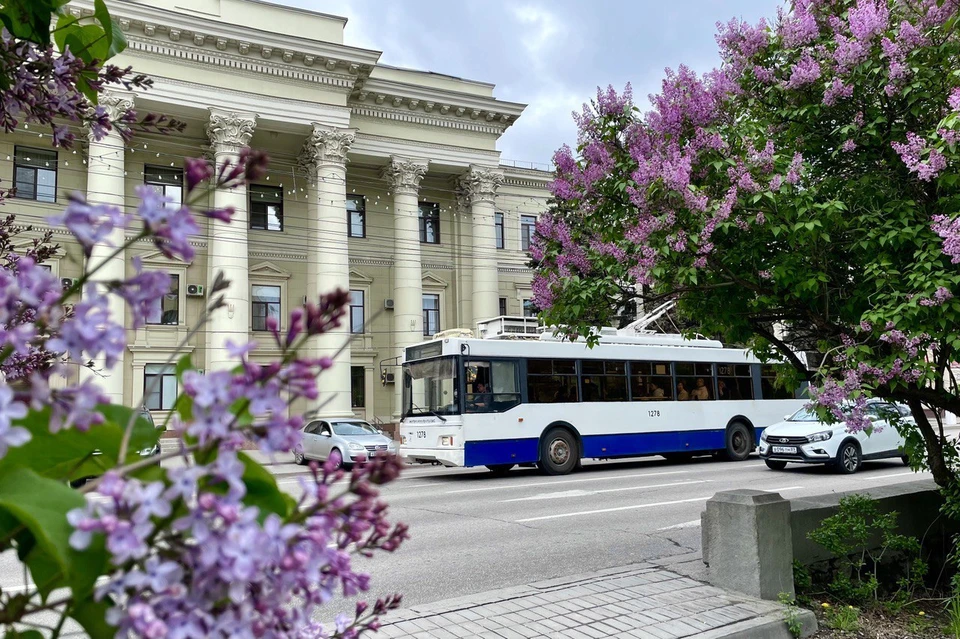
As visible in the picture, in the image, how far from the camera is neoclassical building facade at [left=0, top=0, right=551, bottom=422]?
1064 inches

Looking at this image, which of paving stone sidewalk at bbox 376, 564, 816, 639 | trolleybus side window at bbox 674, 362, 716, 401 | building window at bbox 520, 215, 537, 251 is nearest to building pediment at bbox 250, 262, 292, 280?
building window at bbox 520, 215, 537, 251

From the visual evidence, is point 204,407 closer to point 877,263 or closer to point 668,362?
point 877,263

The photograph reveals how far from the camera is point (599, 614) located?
5445 millimetres

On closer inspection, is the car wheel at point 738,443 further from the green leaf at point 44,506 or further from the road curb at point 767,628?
the green leaf at point 44,506

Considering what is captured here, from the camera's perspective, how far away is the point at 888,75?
532 centimetres

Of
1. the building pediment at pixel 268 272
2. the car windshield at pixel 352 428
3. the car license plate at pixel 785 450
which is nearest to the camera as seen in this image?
the car license plate at pixel 785 450

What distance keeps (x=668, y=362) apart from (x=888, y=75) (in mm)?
15382

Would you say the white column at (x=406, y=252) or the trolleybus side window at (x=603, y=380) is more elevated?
the white column at (x=406, y=252)

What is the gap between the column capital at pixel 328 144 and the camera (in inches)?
1163

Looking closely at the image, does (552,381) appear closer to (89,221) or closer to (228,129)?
(228,129)

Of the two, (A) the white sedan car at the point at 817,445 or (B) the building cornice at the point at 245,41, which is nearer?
(A) the white sedan car at the point at 817,445

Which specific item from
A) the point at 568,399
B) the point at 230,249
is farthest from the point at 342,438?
the point at 230,249

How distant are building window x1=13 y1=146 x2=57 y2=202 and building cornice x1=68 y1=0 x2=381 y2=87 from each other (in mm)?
6091

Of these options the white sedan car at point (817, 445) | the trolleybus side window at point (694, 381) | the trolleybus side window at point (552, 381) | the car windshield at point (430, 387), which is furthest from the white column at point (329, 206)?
the white sedan car at point (817, 445)
